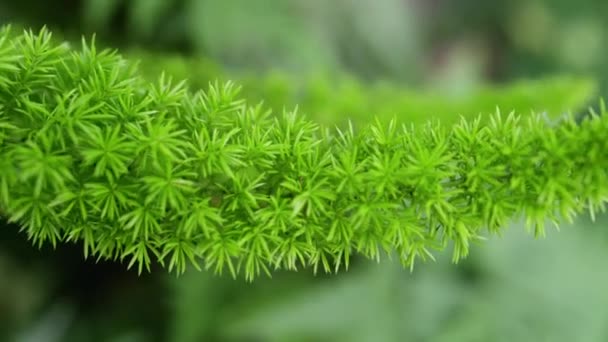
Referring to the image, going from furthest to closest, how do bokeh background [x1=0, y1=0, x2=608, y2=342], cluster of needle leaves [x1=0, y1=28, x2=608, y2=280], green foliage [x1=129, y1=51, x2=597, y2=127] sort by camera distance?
bokeh background [x1=0, y1=0, x2=608, y2=342] < green foliage [x1=129, y1=51, x2=597, y2=127] < cluster of needle leaves [x1=0, y1=28, x2=608, y2=280]

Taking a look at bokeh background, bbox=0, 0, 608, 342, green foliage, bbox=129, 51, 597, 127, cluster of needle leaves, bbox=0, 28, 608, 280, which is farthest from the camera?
bokeh background, bbox=0, 0, 608, 342

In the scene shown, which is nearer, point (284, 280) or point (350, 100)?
point (350, 100)

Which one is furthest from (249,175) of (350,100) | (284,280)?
(284,280)

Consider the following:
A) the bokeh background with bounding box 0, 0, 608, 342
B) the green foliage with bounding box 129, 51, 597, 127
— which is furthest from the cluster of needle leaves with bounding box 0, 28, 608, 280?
the bokeh background with bounding box 0, 0, 608, 342

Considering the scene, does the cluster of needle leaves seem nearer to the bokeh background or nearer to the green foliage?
the green foliage

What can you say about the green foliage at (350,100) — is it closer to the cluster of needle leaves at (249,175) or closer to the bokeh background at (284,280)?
the bokeh background at (284,280)

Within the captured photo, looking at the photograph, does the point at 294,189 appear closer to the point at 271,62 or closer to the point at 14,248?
the point at 14,248

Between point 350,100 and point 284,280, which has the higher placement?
point 350,100

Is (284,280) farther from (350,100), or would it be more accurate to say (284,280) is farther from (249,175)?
(249,175)
